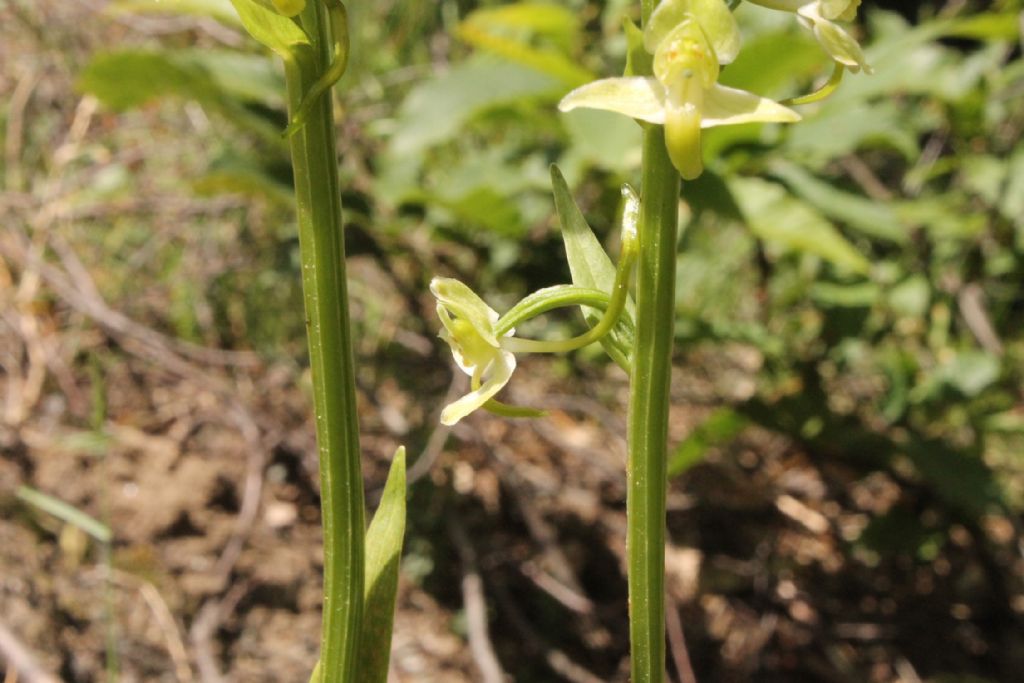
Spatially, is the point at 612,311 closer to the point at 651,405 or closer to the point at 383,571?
the point at 651,405

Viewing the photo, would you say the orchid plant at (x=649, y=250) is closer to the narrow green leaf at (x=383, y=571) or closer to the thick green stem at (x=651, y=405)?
the thick green stem at (x=651, y=405)

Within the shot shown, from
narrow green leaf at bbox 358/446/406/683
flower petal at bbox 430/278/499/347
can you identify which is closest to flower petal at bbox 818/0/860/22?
flower petal at bbox 430/278/499/347

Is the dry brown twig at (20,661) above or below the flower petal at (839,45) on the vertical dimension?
below

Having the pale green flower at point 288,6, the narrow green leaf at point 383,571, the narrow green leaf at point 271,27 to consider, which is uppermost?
the narrow green leaf at point 271,27

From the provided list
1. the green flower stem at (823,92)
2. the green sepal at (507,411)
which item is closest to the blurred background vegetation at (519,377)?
the green flower stem at (823,92)

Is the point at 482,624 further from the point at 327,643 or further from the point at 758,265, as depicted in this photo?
the point at 327,643

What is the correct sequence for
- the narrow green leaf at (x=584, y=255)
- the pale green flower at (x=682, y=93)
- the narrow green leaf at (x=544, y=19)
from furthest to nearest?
the narrow green leaf at (x=544, y=19), the narrow green leaf at (x=584, y=255), the pale green flower at (x=682, y=93)

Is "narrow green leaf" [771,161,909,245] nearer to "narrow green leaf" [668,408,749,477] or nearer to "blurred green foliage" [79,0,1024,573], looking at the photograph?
"blurred green foliage" [79,0,1024,573]

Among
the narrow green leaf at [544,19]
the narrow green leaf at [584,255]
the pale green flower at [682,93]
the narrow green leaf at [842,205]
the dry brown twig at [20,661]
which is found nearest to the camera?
the pale green flower at [682,93]
